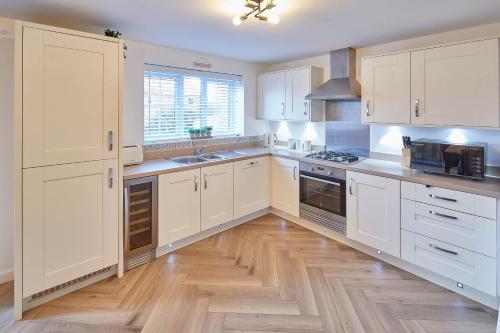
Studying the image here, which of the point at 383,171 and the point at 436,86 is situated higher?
the point at 436,86

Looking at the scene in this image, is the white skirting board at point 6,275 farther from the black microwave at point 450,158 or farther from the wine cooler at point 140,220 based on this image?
the black microwave at point 450,158

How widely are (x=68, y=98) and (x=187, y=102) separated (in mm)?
1856

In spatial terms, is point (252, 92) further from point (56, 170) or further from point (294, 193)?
point (56, 170)

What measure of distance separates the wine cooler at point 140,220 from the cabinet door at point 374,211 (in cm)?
197

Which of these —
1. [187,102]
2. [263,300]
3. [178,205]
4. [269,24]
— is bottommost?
[263,300]

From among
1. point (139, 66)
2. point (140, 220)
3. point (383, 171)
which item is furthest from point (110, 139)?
point (383, 171)

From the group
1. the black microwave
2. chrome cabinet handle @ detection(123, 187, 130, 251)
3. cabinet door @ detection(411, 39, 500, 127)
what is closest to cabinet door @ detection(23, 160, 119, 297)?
chrome cabinet handle @ detection(123, 187, 130, 251)

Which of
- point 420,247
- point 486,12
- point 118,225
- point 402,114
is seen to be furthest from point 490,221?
point 118,225

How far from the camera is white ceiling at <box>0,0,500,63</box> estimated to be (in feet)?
7.31

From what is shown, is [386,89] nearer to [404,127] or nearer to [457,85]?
[404,127]

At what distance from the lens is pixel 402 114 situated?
2.97 metres

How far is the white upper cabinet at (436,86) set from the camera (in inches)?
95.3

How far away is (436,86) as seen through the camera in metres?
2.71

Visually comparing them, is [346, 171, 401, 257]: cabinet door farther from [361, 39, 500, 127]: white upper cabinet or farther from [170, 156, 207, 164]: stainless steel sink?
[170, 156, 207, 164]: stainless steel sink
